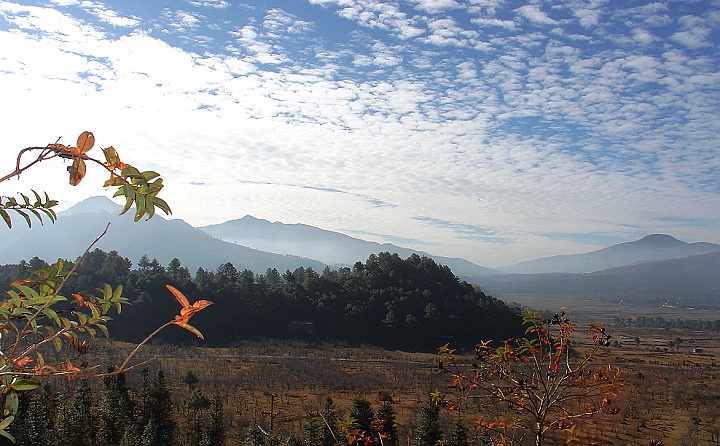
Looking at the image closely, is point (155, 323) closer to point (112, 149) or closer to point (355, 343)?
point (355, 343)

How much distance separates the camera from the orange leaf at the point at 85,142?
0.95 m

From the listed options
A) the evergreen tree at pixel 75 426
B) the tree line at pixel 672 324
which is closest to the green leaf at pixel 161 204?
the evergreen tree at pixel 75 426

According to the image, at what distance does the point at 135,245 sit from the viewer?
15312 cm

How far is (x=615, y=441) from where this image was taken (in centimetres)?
1415

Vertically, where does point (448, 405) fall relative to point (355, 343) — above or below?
above

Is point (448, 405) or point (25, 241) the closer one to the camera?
point (448, 405)

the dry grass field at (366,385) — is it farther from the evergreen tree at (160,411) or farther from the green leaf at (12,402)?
the green leaf at (12,402)

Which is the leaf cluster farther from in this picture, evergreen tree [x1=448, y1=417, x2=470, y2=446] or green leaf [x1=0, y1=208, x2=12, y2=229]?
evergreen tree [x1=448, y1=417, x2=470, y2=446]

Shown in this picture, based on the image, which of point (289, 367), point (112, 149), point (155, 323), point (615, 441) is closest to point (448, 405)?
point (112, 149)

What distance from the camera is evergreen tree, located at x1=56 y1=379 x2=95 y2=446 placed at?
907 cm

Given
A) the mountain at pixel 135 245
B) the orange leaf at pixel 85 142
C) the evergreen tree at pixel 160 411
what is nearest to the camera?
the orange leaf at pixel 85 142

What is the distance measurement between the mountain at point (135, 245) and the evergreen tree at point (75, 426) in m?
127

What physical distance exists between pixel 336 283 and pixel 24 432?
23459 millimetres

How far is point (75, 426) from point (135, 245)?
157 metres
